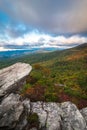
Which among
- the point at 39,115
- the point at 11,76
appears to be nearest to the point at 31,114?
the point at 39,115

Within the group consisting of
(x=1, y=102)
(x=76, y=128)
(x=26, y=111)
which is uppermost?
(x=1, y=102)

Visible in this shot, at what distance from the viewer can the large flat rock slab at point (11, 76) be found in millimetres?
29656

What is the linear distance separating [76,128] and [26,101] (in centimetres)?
961

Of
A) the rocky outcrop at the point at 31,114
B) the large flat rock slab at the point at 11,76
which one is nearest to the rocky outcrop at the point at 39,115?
the rocky outcrop at the point at 31,114

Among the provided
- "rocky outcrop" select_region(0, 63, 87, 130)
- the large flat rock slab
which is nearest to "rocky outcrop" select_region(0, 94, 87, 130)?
"rocky outcrop" select_region(0, 63, 87, 130)

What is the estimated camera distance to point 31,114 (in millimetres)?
29391

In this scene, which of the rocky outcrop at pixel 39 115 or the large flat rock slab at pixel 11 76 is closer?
the rocky outcrop at pixel 39 115

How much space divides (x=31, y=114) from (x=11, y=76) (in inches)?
301

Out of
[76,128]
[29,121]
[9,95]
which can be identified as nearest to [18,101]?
[9,95]

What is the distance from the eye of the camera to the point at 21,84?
108 ft

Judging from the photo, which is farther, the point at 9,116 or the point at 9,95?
the point at 9,95

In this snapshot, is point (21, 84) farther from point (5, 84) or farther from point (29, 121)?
point (29, 121)

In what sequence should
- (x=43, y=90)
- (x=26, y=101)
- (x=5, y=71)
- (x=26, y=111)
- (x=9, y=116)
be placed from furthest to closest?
(x=43, y=90)
(x=5, y=71)
(x=26, y=101)
(x=26, y=111)
(x=9, y=116)

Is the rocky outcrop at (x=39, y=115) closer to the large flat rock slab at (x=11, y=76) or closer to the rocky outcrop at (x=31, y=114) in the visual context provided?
the rocky outcrop at (x=31, y=114)
